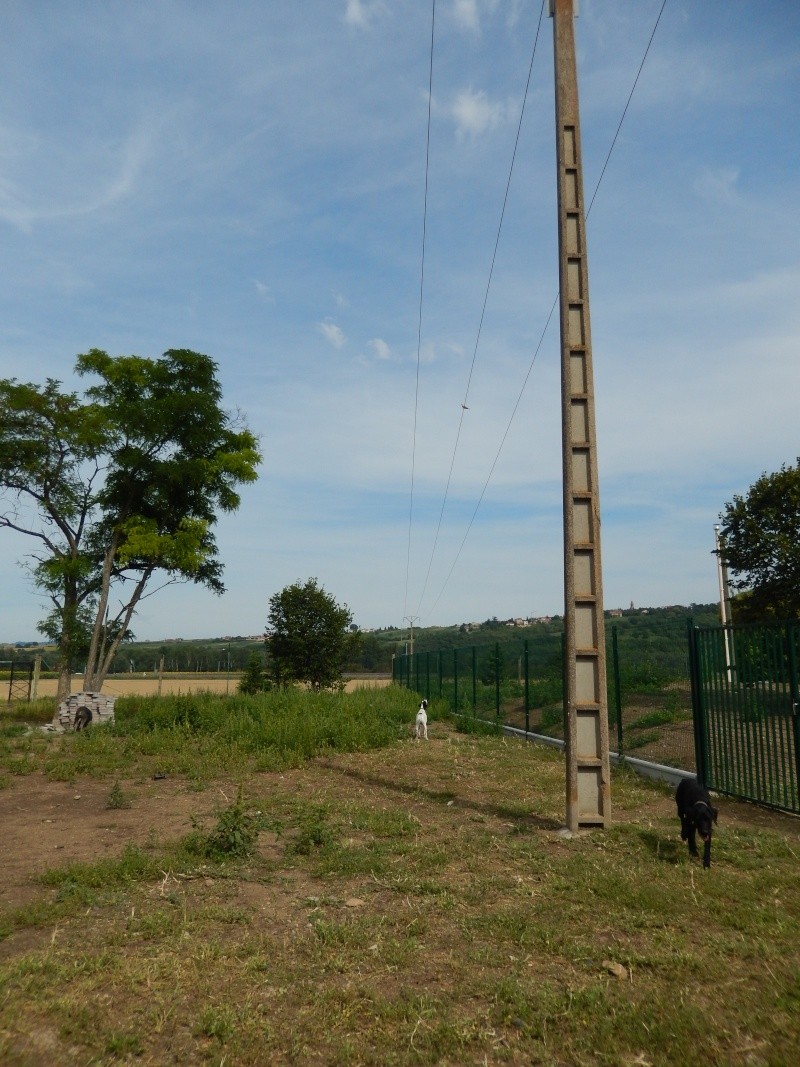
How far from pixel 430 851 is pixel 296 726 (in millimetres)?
7978

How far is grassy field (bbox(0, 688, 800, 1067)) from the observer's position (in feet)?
12.1

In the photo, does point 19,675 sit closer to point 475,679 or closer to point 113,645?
point 113,645

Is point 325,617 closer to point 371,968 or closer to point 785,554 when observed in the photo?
point 785,554

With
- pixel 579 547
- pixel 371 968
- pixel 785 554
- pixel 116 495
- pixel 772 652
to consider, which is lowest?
pixel 371 968

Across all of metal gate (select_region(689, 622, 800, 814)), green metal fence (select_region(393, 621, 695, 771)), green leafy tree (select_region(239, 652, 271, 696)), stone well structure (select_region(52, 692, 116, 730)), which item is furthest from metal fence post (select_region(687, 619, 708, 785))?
green leafy tree (select_region(239, 652, 271, 696))

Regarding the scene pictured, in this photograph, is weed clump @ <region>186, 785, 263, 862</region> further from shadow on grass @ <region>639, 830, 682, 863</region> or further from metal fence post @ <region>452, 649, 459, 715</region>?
metal fence post @ <region>452, 649, 459, 715</region>

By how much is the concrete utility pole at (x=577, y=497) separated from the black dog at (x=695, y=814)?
1069 mm

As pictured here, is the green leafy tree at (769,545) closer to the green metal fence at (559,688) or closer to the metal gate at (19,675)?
the green metal fence at (559,688)

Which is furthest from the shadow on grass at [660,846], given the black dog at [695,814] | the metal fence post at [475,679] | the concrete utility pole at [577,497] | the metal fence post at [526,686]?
the metal fence post at [475,679]

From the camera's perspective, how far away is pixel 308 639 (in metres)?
37.4

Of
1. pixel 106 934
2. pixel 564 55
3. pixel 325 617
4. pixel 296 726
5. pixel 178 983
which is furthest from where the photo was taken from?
pixel 325 617

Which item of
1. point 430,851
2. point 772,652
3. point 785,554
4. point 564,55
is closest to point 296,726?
point 430,851

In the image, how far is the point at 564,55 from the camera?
895cm

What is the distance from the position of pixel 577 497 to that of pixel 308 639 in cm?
3020
